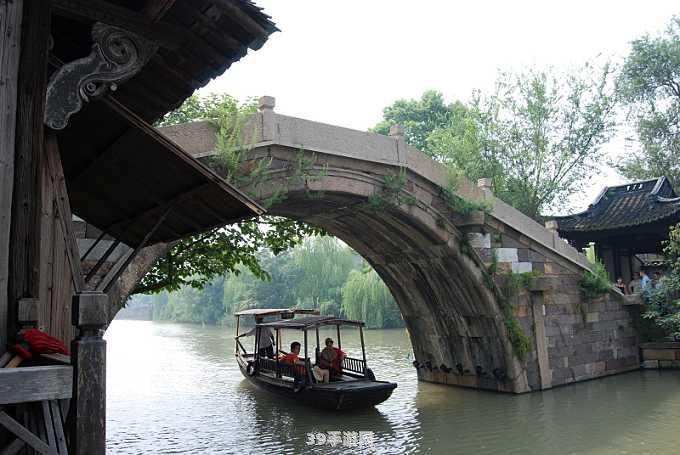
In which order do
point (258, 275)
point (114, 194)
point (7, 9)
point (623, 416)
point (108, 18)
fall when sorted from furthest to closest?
point (258, 275), point (623, 416), point (114, 194), point (108, 18), point (7, 9)

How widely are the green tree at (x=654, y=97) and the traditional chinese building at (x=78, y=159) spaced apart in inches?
872

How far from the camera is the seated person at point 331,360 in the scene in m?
10.8

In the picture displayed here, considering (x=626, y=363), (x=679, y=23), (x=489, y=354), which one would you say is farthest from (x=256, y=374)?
(x=679, y=23)

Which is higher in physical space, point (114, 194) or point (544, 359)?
point (114, 194)

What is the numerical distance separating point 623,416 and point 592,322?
11.3 ft

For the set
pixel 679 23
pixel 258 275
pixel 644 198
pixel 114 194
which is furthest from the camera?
pixel 679 23

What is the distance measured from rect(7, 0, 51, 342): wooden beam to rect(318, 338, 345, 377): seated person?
801 centimetres

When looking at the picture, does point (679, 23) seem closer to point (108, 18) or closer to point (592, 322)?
point (592, 322)

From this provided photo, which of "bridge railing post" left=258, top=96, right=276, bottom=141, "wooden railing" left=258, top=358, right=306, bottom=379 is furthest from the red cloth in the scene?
"wooden railing" left=258, top=358, right=306, bottom=379

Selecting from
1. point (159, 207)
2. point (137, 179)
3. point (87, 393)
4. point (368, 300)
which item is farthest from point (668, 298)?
point (368, 300)

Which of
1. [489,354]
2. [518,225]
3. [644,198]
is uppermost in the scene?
[644,198]

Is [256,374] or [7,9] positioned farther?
[256,374]

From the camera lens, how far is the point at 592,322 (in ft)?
40.3

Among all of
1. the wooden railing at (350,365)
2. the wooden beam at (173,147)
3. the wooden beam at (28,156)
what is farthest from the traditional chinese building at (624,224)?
the wooden beam at (28,156)
